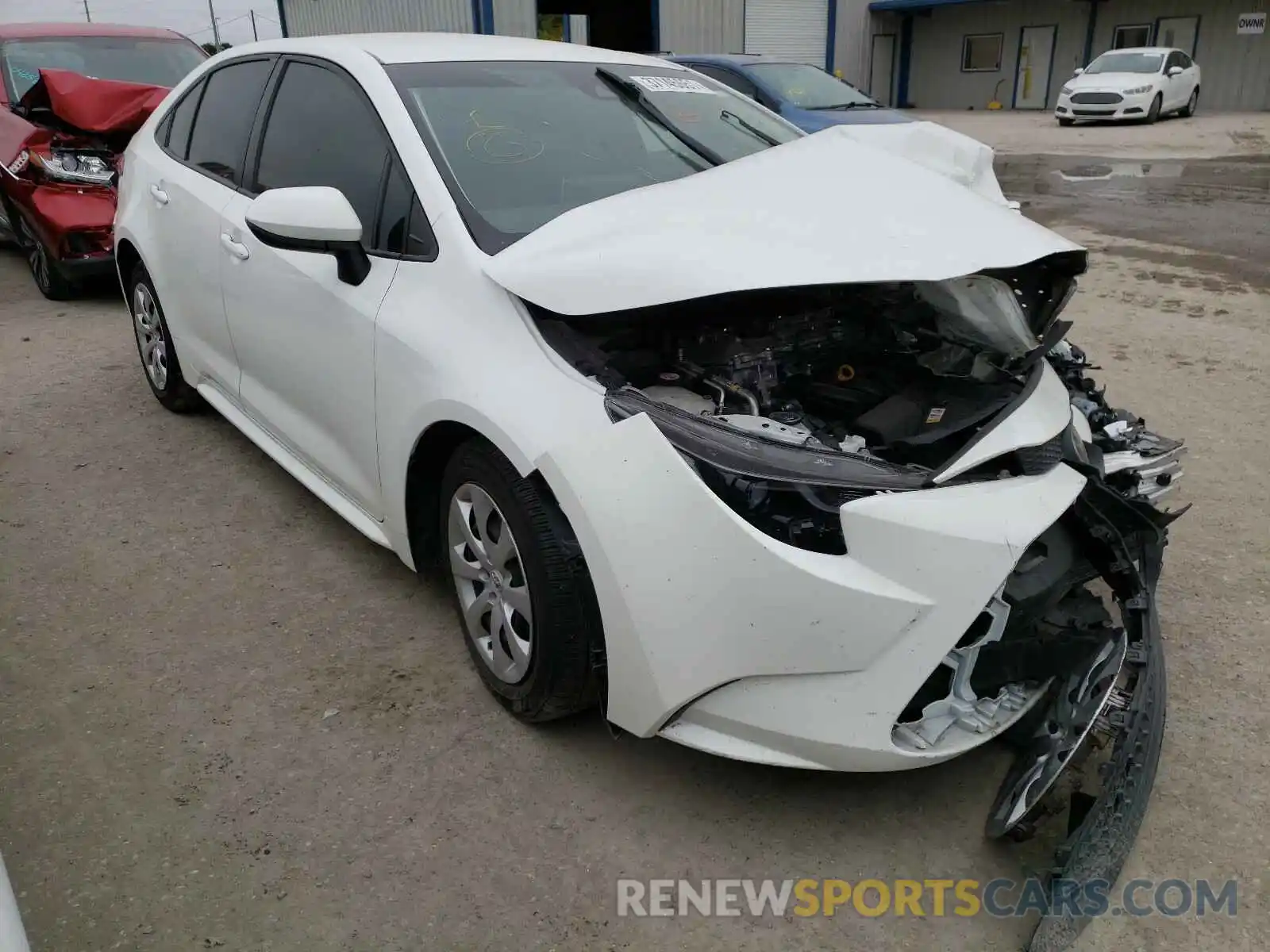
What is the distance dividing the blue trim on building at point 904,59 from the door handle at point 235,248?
2968 cm

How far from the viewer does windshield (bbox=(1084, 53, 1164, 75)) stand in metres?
21.3

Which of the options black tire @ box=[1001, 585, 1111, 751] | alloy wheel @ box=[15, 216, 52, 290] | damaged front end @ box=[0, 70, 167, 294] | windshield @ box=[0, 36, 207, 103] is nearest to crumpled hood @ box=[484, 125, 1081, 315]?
black tire @ box=[1001, 585, 1111, 751]

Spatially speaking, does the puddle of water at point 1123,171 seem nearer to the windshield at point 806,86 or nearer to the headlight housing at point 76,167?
the windshield at point 806,86

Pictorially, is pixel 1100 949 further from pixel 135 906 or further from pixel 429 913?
pixel 135 906

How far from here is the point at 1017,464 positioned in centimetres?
223

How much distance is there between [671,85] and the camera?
11.7 ft

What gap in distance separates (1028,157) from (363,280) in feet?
50.3

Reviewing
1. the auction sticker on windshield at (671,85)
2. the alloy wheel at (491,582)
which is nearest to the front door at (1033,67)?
the auction sticker on windshield at (671,85)

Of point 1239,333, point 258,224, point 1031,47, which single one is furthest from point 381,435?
point 1031,47

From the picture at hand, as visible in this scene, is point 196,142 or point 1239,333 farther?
point 1239,333

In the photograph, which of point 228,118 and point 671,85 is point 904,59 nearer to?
point 671,85

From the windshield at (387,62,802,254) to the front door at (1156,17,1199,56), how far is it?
27.0 m

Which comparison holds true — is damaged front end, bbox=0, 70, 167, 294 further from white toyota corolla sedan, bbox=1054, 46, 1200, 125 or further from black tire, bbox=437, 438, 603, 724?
white toyota corolla sedan, bbox=1054, 46, 1200, 125

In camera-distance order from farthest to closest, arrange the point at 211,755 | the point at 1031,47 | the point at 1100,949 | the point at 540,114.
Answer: the point at 1031,47 → the point at 540,114 → the point at 211,755 → the point at 1100,949
